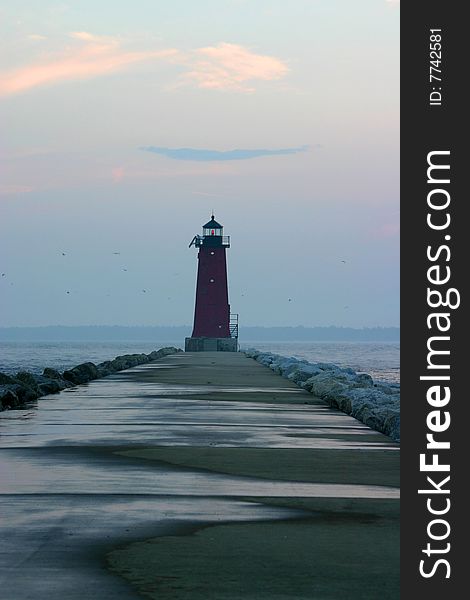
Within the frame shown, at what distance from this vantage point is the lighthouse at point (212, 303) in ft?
210

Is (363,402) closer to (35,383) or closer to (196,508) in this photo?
(35,383)

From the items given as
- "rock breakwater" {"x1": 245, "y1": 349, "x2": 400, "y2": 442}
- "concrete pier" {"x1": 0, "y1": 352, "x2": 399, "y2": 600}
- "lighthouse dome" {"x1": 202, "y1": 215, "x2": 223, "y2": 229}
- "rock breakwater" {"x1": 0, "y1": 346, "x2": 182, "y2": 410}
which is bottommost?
"concrete pier" {"x1": 0, "y1": 352, "x2": 399, "y2": 600}

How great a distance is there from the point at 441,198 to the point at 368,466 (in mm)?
4455

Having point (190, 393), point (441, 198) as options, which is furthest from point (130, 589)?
point (190, 393)

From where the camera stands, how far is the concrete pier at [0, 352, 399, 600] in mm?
6984

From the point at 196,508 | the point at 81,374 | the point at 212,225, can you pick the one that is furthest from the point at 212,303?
the point at 196,508

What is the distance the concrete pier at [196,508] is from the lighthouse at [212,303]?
152 feet

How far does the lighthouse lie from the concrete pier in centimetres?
4633

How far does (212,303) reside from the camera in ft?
210

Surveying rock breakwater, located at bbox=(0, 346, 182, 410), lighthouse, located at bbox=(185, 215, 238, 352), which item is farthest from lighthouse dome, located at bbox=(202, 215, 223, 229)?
rock breakwater, located at bbox=(0, 346, 182, 410)

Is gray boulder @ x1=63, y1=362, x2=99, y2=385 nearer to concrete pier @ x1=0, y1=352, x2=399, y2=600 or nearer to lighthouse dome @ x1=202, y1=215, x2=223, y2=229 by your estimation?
concrete pier @ x1=0, y1=352, x2=399, y2=600

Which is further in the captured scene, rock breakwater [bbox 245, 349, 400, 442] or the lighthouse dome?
the lighthouse dome

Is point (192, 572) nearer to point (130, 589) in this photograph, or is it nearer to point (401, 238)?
point (130, 589)

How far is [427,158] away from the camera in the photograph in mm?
8383
